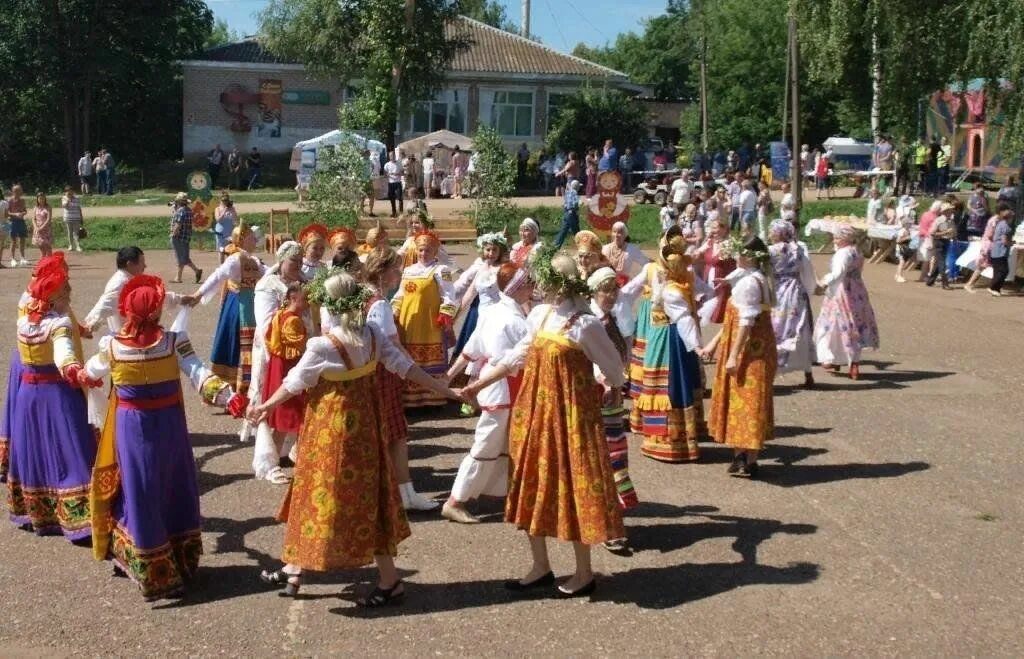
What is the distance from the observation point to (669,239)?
30.8 ft

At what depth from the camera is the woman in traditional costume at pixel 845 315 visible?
13026 millimetres

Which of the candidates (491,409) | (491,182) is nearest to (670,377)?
(491,409)

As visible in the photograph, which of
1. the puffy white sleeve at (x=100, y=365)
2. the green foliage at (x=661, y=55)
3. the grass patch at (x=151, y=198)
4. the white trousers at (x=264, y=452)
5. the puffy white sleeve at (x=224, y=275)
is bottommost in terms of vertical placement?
the white trousers at (x=264, y=452)

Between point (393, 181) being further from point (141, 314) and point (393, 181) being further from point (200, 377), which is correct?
point (141, 314)

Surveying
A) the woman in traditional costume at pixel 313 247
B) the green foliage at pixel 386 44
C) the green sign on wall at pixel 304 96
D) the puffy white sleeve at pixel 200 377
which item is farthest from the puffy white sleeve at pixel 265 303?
the green sign on wall at pixel 304 96

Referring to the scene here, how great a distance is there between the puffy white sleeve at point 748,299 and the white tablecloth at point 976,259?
14.0 metres

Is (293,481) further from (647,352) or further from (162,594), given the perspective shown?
(647,352)

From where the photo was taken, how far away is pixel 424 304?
10.6 meters

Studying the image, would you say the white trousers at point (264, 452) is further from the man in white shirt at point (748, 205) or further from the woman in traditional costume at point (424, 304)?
the man in white shirt at point (748, 205)

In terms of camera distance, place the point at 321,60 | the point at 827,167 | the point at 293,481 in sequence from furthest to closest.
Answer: the point at 321,60 → the point at 827,167 → the point at 293,481

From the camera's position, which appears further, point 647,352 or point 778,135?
point 778,135

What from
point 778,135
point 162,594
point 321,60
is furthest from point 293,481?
point 778,135

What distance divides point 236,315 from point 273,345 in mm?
2393

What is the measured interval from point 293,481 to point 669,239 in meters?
4.11
